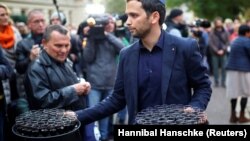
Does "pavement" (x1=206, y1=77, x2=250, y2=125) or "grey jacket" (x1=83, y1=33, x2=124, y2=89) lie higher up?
"grey jacket" (x1=83, y1=33, x2=124, y2=89)

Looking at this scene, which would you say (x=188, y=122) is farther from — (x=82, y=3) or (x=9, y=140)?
(x=82, y=3)

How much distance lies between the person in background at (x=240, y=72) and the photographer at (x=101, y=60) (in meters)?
2.79

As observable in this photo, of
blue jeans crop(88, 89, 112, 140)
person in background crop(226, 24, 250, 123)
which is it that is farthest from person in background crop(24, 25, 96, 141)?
person in background crop(226, 24, 250, 123)

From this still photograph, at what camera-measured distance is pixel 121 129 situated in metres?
2.25

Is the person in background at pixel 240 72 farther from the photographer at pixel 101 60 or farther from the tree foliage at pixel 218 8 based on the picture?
the tree foliage at pixel 218 8

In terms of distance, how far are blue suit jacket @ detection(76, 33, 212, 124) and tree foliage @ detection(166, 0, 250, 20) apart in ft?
86.6

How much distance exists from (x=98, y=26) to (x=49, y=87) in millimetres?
2419

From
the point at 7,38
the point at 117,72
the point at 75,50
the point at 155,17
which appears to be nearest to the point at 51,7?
the point at 75,50

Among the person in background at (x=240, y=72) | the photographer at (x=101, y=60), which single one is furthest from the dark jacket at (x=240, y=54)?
the photographer at (x=101, y=60)

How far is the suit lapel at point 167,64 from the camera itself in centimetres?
272

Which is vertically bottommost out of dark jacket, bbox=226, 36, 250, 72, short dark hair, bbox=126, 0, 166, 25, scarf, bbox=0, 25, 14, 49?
dark jacket, bbox=226, 36, 250, 72

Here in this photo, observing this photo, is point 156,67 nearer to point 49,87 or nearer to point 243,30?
point 49,87

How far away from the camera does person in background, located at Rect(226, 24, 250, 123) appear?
25.1 feet

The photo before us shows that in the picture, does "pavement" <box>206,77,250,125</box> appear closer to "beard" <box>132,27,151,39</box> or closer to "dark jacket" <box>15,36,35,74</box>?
"dark jacket" <box>15,36,35,74</box>
